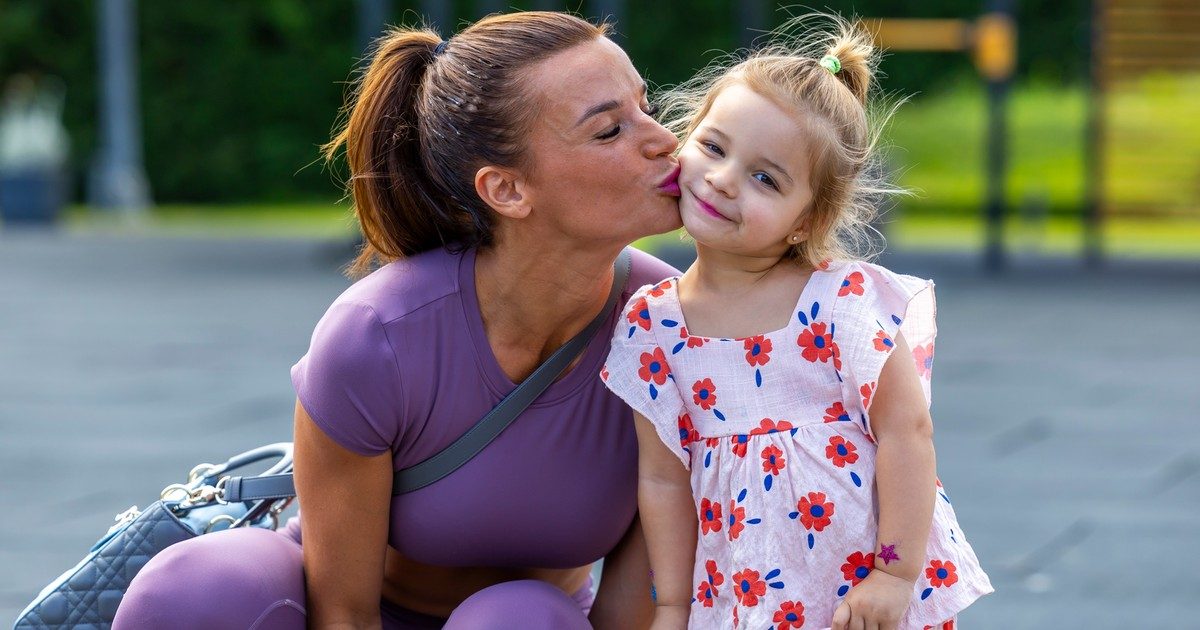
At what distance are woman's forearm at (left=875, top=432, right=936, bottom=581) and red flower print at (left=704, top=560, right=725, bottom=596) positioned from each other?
0.24 meters

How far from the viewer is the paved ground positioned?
13.1 ft

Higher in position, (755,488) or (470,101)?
(470,101)

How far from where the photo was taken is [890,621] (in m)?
2.03

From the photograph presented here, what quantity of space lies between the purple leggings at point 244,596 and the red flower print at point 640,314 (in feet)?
1.34

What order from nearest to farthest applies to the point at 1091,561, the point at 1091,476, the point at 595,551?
the point at 595,551, the point at 1091,561, the point at 1091,476

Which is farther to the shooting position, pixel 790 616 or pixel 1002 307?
pixel 1002 307

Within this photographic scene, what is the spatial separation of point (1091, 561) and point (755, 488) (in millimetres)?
2267

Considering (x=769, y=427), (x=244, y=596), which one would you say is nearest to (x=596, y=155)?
(x=769, y=427)

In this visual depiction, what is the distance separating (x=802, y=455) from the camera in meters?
2.06

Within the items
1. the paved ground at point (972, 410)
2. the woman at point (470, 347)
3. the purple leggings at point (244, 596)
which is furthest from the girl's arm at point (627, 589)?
the paved ground at point (972, 410)

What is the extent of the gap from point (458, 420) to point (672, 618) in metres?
0.42

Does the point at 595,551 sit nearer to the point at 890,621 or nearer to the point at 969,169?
the point at 890,621

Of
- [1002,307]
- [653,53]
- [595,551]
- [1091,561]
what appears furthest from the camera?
[653,53]

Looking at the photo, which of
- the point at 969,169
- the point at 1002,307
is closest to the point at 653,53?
the point at 969,169
